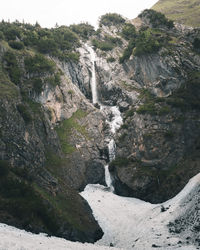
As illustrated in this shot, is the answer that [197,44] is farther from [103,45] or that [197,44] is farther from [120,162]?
[120,162]

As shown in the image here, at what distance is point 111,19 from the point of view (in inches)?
4486

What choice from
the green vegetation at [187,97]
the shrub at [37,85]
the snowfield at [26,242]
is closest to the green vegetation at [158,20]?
the green vegetation at [187,97]

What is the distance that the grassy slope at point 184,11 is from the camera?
373 feet

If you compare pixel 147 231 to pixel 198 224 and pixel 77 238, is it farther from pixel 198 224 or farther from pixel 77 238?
pixel 77 238

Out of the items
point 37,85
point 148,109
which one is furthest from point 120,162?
point 37,85

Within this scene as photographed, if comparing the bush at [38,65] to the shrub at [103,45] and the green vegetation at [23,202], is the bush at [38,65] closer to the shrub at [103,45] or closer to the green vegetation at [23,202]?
the green vegetation at [23,202]

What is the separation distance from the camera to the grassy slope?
114 meters

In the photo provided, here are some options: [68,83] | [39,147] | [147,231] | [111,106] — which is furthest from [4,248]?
[111,106]

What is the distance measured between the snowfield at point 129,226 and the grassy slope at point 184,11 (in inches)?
3912

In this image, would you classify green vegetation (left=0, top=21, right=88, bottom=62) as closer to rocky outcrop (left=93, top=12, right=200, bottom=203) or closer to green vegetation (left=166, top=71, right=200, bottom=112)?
rocky outcrop (left=93, top=12, right=200, bottom=203)

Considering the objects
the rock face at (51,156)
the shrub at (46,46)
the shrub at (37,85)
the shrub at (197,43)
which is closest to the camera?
the rock face at (51,156)

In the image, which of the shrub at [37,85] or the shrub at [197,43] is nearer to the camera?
the shrub at [37,85]

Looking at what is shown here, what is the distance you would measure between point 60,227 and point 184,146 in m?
24.7

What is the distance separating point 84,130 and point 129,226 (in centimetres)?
2567
